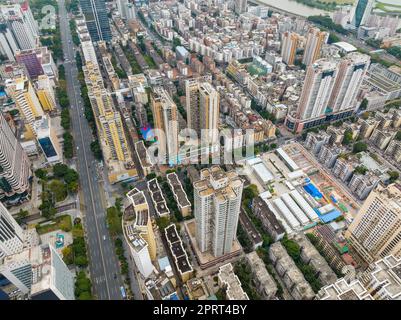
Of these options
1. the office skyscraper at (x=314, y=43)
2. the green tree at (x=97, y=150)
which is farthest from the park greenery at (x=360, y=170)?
the green tree at (x=97, y=150)

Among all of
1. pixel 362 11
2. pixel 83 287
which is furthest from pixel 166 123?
pixel 362 11

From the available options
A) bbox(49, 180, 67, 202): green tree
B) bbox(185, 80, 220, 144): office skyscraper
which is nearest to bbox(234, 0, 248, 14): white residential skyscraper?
bbox(185, 80, 220, 144): office skyscraper

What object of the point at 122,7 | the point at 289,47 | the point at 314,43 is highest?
the point at 122,7

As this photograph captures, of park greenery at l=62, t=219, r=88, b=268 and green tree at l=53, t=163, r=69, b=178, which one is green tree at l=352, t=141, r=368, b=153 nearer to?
park greenery at l=62, t=219, r=88, b=268

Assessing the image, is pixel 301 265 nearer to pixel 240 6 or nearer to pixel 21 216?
pixel 21 216

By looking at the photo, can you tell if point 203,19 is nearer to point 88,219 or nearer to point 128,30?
point 128,30

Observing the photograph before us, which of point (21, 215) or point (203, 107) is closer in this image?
point (21, 215)

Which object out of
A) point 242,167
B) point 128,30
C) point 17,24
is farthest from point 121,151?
point 128,30
